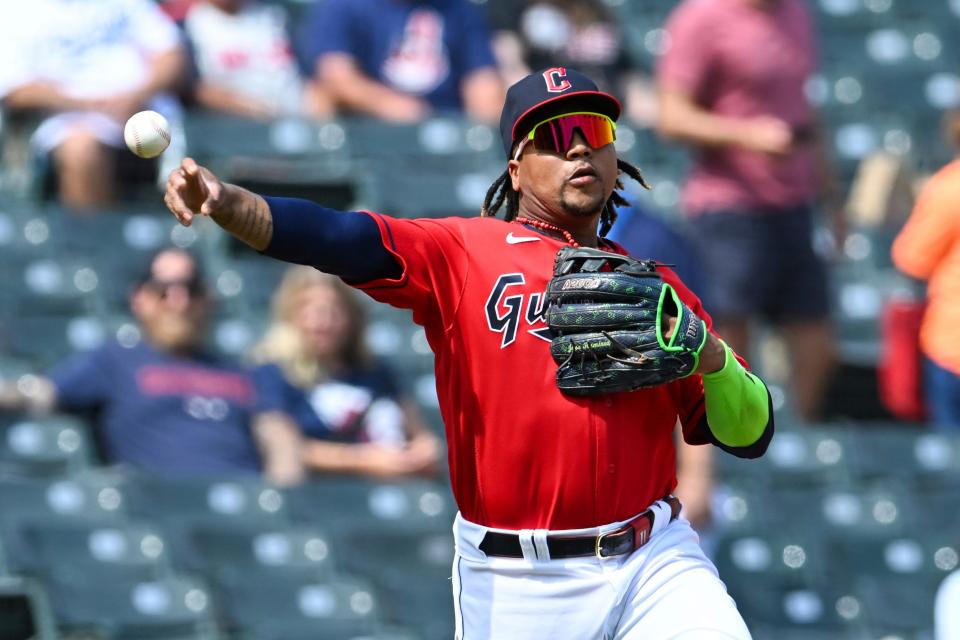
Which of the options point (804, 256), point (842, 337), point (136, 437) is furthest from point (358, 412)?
point (842, 337)

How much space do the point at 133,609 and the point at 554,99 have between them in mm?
2847

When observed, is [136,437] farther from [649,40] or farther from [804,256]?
[649,40]

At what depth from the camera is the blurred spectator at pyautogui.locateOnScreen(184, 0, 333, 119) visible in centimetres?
747

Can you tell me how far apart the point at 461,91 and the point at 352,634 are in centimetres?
287

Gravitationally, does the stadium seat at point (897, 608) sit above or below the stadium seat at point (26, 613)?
below

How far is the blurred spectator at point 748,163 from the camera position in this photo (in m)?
6.52

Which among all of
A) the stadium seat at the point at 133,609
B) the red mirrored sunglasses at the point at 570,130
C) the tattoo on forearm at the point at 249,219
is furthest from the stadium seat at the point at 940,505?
the tattoo on forearm at the point at 249,219

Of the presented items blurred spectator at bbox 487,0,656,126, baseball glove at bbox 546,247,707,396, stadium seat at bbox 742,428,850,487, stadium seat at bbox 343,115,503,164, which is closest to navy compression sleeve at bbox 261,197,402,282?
baseball glove at bbox 546,247,707,396

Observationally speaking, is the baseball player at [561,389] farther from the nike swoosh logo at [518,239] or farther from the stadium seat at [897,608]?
the stadium seat at [897,608]

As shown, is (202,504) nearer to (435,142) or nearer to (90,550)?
(90,550)

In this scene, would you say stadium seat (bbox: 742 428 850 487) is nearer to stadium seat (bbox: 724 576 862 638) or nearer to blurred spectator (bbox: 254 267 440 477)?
stadium seat (bbox: 724 576 862 638)

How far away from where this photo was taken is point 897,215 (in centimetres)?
799

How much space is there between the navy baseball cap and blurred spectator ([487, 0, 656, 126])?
13.1 ft

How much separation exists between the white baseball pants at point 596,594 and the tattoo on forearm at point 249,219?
32.1 inches
